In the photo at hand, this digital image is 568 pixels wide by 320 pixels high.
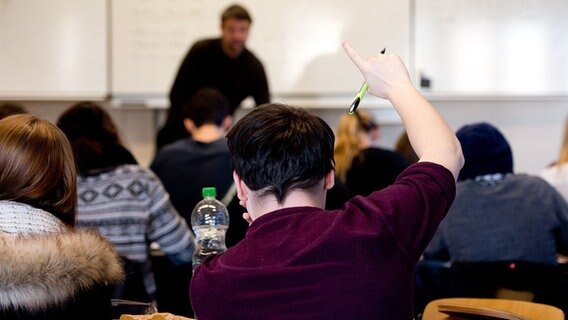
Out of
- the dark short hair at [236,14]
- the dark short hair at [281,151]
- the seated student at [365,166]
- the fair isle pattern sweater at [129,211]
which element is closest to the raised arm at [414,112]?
the dark short hair at [281,151]

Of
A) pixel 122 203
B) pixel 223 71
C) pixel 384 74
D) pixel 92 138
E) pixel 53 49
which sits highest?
pixel 53 49

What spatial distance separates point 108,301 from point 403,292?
0.72 meters

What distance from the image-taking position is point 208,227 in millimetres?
2959

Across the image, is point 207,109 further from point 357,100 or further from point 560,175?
point 357,100

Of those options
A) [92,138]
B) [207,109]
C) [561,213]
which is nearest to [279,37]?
[207,109]

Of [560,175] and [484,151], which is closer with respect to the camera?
[484,151]

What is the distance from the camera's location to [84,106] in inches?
130

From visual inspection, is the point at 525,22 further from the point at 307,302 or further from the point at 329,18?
the point at 307,302

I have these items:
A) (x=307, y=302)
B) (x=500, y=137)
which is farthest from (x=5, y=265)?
(x=500, y=137)

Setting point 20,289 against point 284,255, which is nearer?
point 284,255

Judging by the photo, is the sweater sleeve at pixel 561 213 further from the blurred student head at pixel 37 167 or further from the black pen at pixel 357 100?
the blurred student head at pixel 37 167

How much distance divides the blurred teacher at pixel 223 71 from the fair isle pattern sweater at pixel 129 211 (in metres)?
1.96

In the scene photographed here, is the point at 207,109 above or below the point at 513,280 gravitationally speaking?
above

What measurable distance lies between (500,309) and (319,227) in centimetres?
88
